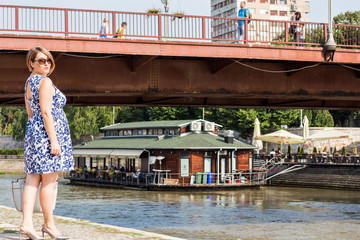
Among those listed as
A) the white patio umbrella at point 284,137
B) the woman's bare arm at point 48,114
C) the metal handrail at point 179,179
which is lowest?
the metal handrail at point 179,179

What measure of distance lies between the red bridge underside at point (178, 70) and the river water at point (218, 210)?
5.39m

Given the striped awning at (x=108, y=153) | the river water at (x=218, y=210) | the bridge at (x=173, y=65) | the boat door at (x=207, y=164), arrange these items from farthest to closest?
the striped awning at (x=108, y=153)
the boat door at (x=207, y=164)
the river water at (x=218, y=210)
the bridge at (x=173, y=65)

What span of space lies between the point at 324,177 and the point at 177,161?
12.4 m

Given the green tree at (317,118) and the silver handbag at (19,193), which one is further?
the green tree at (317,118)

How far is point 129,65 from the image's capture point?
18250 millimetres

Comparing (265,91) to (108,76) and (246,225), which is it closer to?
(108,76)

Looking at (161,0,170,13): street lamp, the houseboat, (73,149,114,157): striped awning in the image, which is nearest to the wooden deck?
the houseboat

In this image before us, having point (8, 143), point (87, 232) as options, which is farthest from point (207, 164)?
point (8, 143)

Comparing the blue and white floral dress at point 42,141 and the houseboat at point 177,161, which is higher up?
the blue and white floral dress at point 42,141

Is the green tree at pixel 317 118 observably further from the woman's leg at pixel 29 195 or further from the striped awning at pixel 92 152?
the woman's leg at pixel 29 195

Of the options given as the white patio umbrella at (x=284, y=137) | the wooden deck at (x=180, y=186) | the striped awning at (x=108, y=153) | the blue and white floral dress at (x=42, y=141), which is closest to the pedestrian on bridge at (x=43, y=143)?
the blue and white floral dress at (x=42, y=141)

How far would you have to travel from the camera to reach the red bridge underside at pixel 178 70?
16891 millimetres

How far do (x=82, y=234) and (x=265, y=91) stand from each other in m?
11.6

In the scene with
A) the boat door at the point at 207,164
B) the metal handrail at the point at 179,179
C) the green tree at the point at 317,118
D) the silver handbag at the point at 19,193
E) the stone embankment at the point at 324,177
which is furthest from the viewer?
the green tree at the point at 317,118
